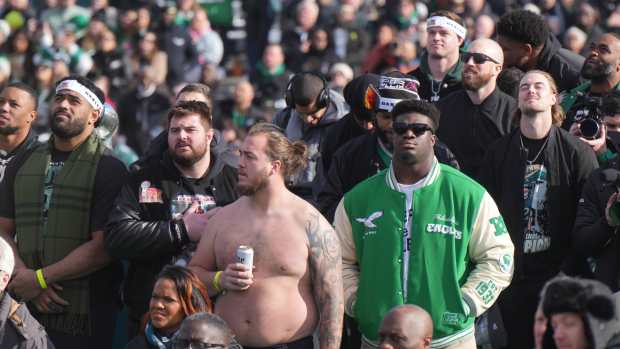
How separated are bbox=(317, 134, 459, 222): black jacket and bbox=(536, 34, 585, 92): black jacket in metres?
1.93

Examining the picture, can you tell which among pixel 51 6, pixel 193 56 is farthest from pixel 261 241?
pixel 51 6

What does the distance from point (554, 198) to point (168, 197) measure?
8.10 feet

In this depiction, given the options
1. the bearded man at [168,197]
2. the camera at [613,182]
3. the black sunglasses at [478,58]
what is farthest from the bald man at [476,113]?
the bearded man at [168,197]

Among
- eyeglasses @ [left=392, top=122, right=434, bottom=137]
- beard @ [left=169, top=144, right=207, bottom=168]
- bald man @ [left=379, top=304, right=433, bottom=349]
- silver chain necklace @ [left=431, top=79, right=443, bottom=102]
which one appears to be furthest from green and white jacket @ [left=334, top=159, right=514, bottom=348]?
silver chain necklace @ [left=431, top=79, right=443, bottom=102]

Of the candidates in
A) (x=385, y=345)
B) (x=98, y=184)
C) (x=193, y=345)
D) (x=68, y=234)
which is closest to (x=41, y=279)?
(x=68, y=234)

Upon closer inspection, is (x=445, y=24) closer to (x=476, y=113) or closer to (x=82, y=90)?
(x=476, y=113)

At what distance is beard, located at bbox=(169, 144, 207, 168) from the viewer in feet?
29.9

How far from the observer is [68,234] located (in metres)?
9.59

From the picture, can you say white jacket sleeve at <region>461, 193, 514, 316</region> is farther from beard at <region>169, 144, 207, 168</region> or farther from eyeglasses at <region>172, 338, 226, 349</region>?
beard at <region>169, 144, 207, 168</region>

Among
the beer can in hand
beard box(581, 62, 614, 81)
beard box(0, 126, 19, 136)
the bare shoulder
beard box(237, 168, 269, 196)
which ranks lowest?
the beer can in hand

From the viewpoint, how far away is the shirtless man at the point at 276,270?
8.12 metres

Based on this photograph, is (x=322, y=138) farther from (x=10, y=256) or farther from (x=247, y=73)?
(x=247, y=73)

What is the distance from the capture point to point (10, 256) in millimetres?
8523

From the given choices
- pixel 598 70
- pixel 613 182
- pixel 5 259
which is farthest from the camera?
pixel 598 70
